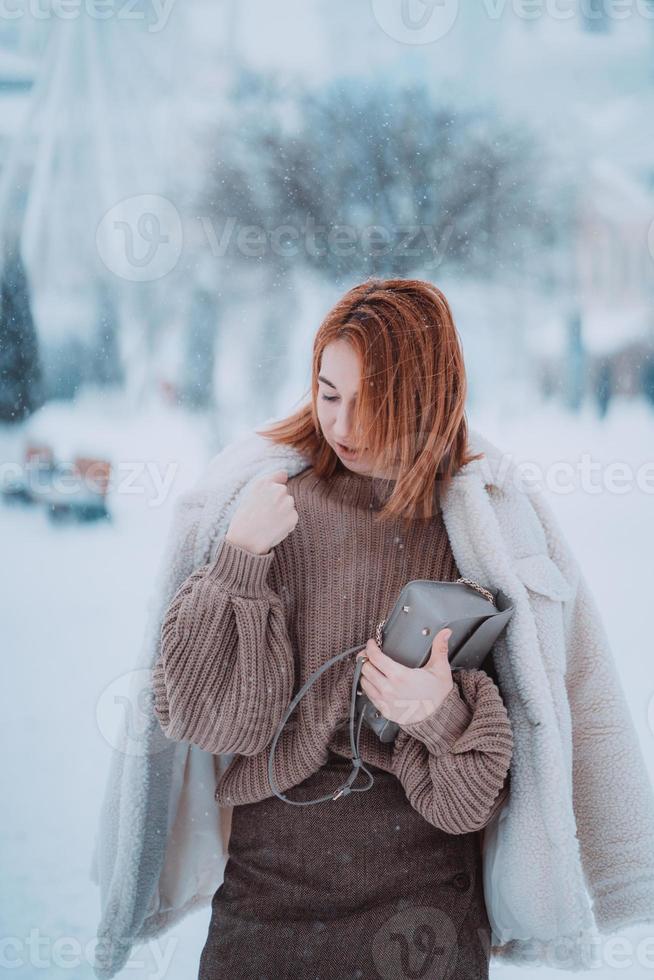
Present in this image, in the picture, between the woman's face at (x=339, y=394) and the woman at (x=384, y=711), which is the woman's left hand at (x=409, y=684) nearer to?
the woman at (x=384, y=711)

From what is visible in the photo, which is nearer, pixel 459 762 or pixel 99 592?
pixel 459 762

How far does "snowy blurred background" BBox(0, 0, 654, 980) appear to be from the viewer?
114 cm

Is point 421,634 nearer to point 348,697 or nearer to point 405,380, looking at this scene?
point 348,697

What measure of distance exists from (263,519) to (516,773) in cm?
37

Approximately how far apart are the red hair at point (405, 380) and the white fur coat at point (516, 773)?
1.9 inches

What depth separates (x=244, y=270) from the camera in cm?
121

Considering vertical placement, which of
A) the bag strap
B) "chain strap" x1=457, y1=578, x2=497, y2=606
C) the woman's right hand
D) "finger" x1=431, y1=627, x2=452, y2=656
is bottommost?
the bag strap

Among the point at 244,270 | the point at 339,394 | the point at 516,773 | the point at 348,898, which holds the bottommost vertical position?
the point at 348,898

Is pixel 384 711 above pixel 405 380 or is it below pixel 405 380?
below

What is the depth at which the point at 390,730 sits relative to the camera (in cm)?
82

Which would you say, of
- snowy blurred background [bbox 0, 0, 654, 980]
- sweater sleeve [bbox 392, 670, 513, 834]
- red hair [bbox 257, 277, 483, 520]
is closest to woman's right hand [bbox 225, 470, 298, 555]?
red hair [bbox 257, 277, 483, 520]

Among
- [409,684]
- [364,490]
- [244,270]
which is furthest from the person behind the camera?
[244,270]

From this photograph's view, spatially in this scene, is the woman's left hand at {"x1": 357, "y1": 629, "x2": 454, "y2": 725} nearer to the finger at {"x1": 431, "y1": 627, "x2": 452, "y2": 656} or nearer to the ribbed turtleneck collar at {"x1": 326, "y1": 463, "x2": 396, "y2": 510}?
the finger at {"x1": 431, "y1": 627, "x2": 452, "y2": 656}

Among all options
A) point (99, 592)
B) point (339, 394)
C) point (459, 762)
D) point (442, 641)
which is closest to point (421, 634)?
point (442, 641)
